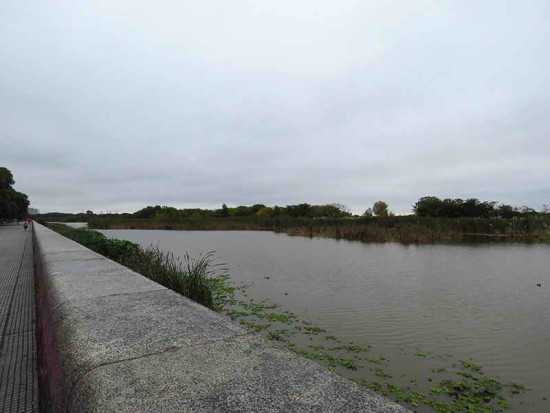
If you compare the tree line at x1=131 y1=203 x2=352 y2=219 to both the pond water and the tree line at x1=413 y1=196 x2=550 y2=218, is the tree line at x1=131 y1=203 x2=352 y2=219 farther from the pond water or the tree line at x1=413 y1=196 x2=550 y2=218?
the pond water

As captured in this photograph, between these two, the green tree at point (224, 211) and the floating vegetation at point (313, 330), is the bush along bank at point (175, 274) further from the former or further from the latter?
the green tree at point (224, 211)

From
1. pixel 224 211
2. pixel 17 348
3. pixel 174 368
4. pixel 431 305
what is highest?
pixel 224 211

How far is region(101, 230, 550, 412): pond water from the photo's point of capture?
468 cm

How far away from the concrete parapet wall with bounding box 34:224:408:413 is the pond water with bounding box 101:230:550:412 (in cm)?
324

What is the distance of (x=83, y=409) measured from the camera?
128 cm

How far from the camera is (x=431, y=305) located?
733cm

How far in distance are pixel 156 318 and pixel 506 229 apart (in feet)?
94.6

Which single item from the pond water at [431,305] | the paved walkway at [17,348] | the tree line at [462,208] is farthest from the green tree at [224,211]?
the paved walkway at [17,348]

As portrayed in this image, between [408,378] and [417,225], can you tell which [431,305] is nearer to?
[408,378]

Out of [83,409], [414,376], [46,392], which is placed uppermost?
[83,409]

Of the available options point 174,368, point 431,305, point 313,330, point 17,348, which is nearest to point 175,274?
point 313,330

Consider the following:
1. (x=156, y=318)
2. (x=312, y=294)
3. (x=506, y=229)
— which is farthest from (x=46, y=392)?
(x=506, y=229)

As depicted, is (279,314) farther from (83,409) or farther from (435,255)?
(435,255)

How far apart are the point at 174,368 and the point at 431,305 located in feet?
23.3
